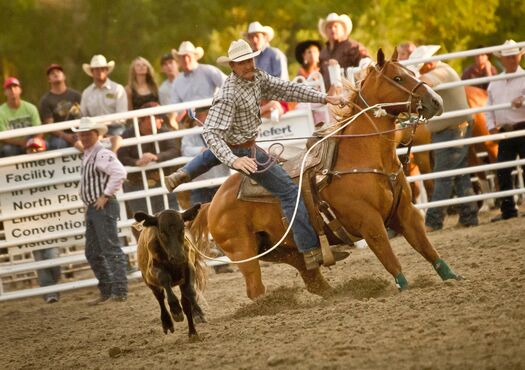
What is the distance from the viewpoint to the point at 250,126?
8250 mm

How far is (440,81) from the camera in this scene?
12.1m

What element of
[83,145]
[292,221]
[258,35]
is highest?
[258,35]

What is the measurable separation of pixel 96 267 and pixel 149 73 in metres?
2.73

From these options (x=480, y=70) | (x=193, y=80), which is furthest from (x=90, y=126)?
(x=480, y=70)

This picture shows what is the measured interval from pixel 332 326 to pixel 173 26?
47.7 ft

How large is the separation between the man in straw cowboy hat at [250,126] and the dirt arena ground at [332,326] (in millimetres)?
616


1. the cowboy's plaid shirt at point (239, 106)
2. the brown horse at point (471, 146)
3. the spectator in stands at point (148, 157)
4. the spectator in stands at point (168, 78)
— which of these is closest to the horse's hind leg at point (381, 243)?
the cowboy's plaid shirt at point (239, 106)

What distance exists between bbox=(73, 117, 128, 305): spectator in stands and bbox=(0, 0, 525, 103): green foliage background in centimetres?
945

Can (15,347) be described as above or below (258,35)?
below

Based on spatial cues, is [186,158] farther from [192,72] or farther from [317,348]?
[317,348]

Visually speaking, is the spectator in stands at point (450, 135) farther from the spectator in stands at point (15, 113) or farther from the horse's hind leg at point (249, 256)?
the spectator in stands at point (15, 113)

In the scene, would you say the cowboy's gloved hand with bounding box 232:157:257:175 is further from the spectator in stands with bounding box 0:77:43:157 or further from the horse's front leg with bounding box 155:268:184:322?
the spectator in stands with bounding box 0:77:43:157

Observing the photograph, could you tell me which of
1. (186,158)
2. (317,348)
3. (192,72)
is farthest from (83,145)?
(317,348)

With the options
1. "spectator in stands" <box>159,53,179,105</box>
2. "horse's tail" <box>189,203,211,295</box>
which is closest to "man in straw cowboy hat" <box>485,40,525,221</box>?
"spectator in stands" <box>159,53,179,105</box>
